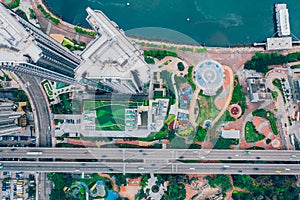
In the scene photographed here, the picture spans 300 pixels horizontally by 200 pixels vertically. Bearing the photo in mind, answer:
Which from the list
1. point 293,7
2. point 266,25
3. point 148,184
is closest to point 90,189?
point 148,184

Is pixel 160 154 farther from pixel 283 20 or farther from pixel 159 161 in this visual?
pixel 283 20

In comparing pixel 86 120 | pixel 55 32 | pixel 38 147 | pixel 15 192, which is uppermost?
pixel 55 32

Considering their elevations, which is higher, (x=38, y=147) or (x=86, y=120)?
(x=86, y=120)

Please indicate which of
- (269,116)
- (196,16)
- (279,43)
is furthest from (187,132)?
(279,43)

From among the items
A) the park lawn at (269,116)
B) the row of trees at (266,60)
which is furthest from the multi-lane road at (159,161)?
the row of trees at (266,60)

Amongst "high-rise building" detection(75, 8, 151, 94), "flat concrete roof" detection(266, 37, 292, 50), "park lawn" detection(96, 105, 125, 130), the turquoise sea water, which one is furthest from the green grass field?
"flat concrete roof" detection(266, 37, 292, 50)

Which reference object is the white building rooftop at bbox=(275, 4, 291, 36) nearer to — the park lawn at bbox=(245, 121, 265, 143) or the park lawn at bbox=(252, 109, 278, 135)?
the park lawn at bbox=(252, 109, 278, 135)

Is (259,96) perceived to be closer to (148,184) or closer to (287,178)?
(287,178)
